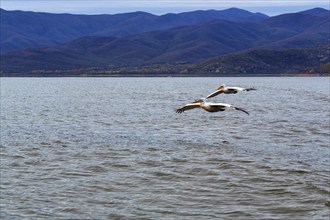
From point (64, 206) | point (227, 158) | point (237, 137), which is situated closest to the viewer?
point (64, 206)

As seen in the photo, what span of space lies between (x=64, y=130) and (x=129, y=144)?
516 inches

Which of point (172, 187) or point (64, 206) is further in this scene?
point (172, 187)

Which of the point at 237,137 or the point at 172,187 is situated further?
the point at 237,137

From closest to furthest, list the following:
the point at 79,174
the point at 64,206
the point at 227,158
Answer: the point at 64,206, the point at 79,174, the point at 227,158

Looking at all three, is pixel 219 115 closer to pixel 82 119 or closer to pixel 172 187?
pixel 82 119

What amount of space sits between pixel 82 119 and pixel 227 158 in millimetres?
35241

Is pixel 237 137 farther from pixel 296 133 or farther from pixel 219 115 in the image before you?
pixel 219 115

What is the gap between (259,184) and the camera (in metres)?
32.9

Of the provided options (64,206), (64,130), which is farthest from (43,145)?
(64,206)

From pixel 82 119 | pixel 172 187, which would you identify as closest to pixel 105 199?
pixel 172 187

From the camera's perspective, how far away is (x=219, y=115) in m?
80.1

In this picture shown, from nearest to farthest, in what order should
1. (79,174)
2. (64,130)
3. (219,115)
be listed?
(79,174), (64,130), (219,115)

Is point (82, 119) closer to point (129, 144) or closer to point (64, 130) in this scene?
point (64, 130)

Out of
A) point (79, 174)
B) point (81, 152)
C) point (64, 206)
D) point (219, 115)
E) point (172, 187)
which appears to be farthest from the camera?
point (219, 115)
